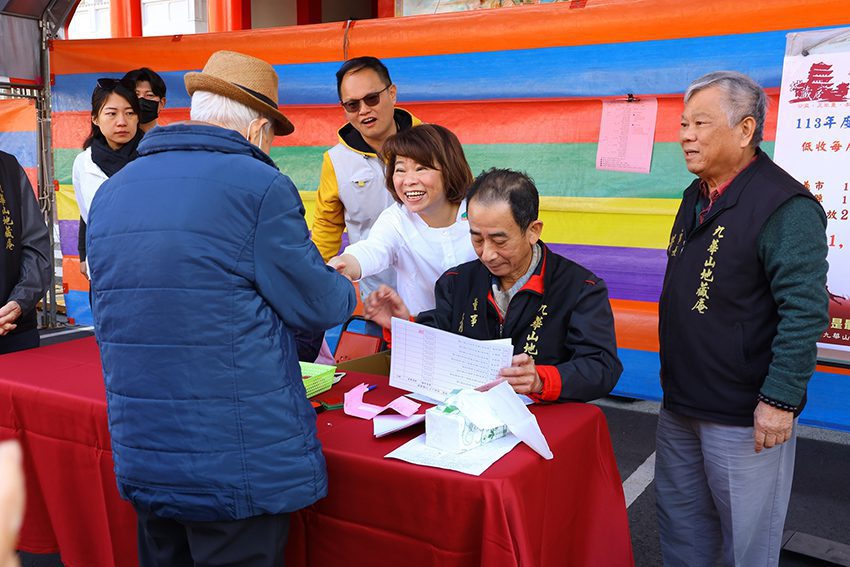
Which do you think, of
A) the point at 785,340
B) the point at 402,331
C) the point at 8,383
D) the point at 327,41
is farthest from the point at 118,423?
the point at 327,41

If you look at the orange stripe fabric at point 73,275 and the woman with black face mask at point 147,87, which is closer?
the woman with black face mask at point 147,87

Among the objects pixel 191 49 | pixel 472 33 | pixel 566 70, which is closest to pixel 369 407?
pixel 566 70

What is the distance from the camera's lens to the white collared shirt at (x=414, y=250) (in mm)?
2297

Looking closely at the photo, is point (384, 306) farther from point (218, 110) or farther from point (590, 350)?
point (218, 110)

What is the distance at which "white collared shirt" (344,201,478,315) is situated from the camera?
2297 mm

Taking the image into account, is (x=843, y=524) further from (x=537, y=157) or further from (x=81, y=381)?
(x=81, y=381)

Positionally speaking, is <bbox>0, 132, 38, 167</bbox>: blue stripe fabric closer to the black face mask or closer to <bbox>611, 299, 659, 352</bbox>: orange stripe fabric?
the black face mask

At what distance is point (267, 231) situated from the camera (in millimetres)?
1263

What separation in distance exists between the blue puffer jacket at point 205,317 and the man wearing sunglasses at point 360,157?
135cm

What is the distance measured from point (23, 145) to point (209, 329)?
18.5 feet

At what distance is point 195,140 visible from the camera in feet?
4.18

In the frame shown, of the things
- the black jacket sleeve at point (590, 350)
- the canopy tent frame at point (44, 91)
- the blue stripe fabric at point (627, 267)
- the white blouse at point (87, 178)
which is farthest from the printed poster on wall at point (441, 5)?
the black jacket sleeve at point (590, 350)

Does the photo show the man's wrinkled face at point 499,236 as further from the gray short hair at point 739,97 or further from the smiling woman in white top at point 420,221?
the gray short hair at point 739,97

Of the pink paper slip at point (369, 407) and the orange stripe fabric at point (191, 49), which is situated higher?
the orange stripe fabric at point (191, 49)
